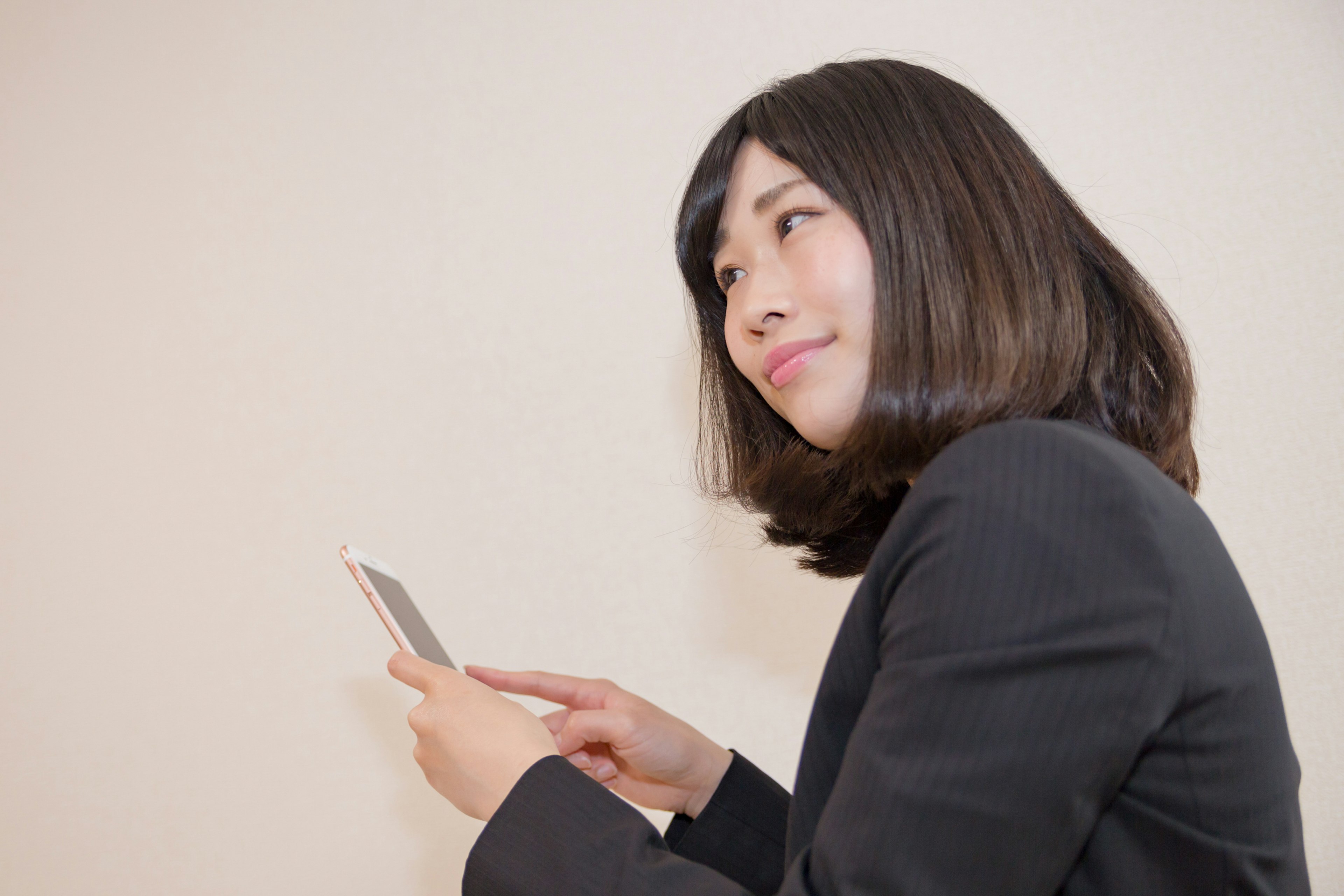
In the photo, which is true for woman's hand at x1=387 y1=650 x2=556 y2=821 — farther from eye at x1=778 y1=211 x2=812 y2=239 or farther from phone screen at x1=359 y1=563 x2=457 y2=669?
eye at x1=778 y1=211 x2=812 y2=239

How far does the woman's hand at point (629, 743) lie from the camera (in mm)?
1023

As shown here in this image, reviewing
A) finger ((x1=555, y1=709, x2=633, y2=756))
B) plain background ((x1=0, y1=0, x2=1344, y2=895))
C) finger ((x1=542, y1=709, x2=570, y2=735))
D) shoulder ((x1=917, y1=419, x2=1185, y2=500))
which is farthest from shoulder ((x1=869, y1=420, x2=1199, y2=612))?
plain background ((x1=0, y1=0, x2=1344, y2=895))

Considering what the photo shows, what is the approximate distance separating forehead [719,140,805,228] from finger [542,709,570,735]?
2.19 feet

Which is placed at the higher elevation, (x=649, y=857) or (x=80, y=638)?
(x=80, y=638)

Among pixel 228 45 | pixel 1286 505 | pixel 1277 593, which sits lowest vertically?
pixel 1277 593

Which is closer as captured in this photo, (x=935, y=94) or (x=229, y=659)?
(x=935, y=94)

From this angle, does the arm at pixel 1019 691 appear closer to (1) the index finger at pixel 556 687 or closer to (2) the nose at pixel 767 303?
(2) the nose at pixel 767 303

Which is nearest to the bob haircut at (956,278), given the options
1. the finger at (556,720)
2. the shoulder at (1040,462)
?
the shoulder at (1040,462)

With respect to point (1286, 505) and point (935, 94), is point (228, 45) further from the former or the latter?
point (1286, 505)

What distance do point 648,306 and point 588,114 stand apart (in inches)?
15.5

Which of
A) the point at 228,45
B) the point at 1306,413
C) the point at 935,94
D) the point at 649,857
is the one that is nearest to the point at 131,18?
the point at 228,45

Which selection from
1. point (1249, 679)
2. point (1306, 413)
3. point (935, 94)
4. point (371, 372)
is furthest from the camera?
point (371, 372)

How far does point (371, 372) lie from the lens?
1585 mm

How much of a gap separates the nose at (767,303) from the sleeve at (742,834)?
1.75 feet
